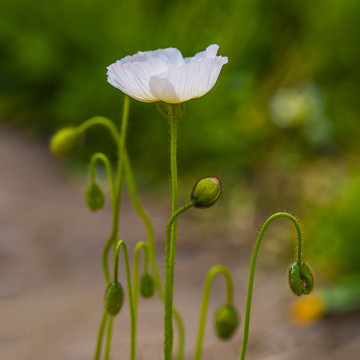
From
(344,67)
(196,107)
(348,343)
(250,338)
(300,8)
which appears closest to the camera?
(348,343)

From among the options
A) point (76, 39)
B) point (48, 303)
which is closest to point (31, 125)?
point (76, 39)

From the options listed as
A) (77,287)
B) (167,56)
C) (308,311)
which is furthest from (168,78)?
(77,287)

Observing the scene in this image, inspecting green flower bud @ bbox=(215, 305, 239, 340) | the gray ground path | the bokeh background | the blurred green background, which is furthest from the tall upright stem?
the blurred green background

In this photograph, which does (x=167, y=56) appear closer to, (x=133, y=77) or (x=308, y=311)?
(x=133, y=77)

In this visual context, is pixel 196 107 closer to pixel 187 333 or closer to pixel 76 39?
pixel 76 39

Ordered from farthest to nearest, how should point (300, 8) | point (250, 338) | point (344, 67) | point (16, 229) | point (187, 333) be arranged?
point (300, 8) → point (344, 67) → point (16, 229) → point (187, 333) → point (250, 338)

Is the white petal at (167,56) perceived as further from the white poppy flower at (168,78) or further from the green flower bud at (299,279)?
the green flower bud at (299,279)
